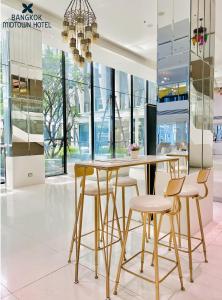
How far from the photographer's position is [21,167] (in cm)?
622

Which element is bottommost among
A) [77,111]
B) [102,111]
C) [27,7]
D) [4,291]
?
[4,291]

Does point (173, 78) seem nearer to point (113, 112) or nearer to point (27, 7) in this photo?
point (27, 7)

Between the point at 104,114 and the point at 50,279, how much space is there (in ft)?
24.7

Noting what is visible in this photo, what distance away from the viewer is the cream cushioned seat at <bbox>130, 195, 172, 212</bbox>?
1812 mm

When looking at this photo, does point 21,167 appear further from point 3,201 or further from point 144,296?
point 144,296

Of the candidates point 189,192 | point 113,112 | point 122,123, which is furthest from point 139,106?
point 189,192

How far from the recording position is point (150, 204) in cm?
187

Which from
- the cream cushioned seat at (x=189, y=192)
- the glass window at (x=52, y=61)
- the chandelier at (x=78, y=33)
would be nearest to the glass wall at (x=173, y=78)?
the cream cushioned seat at (x=189, y=192)

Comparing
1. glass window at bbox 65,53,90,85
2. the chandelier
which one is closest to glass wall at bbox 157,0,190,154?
the chandelier

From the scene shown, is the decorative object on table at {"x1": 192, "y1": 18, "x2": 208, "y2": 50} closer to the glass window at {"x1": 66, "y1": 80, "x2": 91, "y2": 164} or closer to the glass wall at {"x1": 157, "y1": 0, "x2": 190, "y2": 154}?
the glass wall at {"x1": 157, "y1": 0, "x2": 190, "y2": 154}

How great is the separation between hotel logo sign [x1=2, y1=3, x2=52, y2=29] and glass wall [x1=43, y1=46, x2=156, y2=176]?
1.39 m

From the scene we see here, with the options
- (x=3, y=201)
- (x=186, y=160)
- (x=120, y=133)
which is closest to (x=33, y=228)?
(x=3, y=201)

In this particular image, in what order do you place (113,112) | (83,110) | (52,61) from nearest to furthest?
(52,61), (83,110), (113,112)

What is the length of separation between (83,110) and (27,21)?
3358 mm
